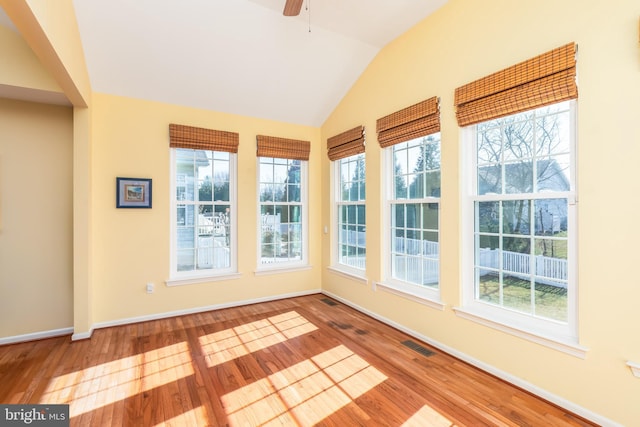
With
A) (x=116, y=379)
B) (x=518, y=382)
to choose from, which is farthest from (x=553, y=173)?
(x=116, y=379)

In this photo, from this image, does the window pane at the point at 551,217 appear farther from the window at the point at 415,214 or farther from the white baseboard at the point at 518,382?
the white baseboard at the point at 518,382

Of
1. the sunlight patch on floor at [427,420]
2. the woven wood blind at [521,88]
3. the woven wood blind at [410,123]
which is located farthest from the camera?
the woven wood blind at [410,123]

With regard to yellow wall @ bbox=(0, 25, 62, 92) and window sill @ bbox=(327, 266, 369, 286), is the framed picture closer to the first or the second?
yellow wall @ bbox=(0, 25, 62, 92)

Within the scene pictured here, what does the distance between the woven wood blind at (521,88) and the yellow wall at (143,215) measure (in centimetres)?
284

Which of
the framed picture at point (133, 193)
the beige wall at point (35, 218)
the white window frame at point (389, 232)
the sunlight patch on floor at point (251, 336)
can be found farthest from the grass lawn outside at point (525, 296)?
the beige wall at point (35, 218)

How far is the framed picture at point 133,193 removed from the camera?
3451 mm

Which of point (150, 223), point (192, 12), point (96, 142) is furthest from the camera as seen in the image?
point (150, 223)

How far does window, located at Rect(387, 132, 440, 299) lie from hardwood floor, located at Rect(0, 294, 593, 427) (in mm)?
646

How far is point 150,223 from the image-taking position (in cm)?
364

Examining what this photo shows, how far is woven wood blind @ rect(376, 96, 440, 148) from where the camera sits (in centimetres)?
285

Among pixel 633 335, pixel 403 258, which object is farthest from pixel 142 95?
pixel 633 335

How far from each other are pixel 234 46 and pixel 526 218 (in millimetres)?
3314

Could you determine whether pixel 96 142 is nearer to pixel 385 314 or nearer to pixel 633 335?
pixel 385 314

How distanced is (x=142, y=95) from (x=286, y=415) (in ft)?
12.1
